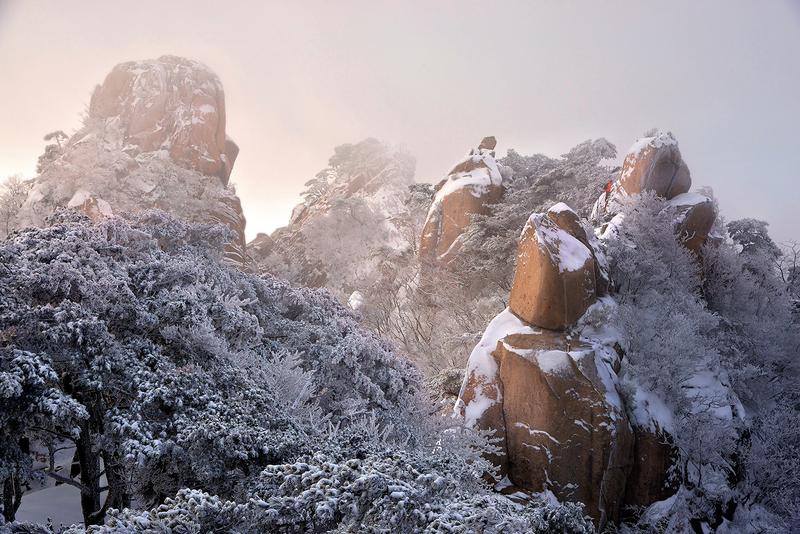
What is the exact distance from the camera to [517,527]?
4.50m

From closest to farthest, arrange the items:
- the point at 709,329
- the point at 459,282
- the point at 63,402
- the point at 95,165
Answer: the point at 63,402
the point at 709,329
the point at 459,282
the point at 95,165

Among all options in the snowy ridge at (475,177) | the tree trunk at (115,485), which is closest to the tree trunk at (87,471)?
the tree trunk at (115,485)

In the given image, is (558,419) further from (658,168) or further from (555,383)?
(658,168)

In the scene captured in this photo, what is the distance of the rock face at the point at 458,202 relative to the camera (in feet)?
81.4

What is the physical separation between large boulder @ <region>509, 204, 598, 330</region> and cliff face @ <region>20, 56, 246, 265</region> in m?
19.8

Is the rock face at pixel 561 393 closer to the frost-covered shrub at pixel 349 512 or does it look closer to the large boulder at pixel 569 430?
the large boulder at pixel 569 430

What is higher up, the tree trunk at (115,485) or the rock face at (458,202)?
the rock face at (458,202)

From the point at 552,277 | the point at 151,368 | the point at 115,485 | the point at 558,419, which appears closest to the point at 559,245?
the point at 552,277

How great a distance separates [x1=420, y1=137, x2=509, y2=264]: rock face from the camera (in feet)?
81.4

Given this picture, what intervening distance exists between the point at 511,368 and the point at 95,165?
2739 cm

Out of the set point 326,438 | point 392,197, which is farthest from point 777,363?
point 392,197

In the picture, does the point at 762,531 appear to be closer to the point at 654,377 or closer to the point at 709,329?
the point at 654,377

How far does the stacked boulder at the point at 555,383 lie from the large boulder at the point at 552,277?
0.09 ft

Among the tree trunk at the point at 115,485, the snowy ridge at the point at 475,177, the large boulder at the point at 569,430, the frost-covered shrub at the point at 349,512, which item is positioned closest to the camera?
the frost-covered shrub at the point at 349,512
